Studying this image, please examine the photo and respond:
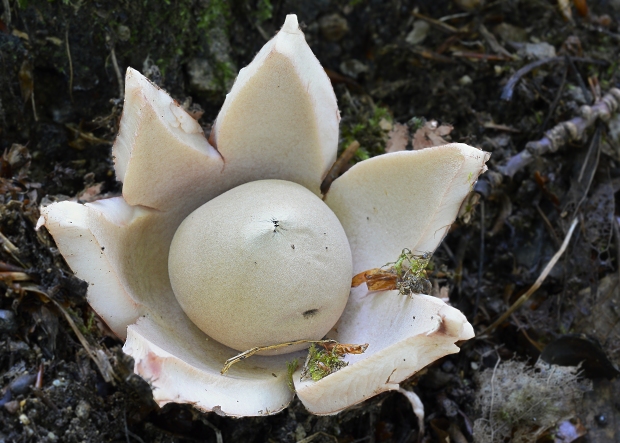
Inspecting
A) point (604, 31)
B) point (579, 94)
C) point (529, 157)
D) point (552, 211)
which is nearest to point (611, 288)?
point (552, 211)

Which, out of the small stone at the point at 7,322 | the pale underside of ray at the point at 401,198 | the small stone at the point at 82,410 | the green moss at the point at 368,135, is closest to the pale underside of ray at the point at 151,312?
the small stone at the point at 82,410

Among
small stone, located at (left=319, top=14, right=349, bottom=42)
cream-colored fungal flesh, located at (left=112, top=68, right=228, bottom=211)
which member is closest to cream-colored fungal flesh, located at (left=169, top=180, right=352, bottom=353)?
cream-colored fungal flesh, located at (left=112, top=68, right=228, bottom=211)

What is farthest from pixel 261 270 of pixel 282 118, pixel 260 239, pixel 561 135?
pixel 561 135

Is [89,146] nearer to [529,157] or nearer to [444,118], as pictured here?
[444,118]

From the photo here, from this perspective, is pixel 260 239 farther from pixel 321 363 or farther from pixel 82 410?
pixel 82 410

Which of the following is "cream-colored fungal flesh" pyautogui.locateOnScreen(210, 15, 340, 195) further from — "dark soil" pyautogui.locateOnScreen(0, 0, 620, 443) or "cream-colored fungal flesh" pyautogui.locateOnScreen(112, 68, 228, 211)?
"dark soil" pyautogui.locateOnScreen(0, 0, 620, 443)

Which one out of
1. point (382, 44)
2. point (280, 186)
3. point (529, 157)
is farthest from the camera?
point (382, 44)

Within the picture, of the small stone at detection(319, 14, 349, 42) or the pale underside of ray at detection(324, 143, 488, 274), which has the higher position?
the small stone at detection(319, 14, 349, 42)
